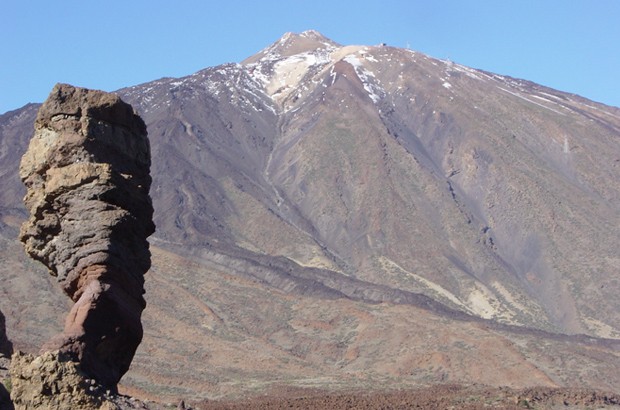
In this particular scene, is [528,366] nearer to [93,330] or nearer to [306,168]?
[93,330]

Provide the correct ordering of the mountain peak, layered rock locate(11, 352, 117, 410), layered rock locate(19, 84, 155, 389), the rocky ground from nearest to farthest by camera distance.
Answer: layered rock locate(11, 352, 117, 410), layered rock locate(19, 84, 155, 389), the rocky ground, the mountain peak

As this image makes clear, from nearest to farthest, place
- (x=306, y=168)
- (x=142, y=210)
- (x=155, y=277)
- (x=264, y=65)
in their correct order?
(x=142, y=210), (x=155, y=277), (x=306, y=168), (x=264, y=65)

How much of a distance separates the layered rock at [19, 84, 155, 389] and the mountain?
76.5ft

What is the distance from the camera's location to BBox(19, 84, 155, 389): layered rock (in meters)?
16.2

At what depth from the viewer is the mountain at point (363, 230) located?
56.4 m

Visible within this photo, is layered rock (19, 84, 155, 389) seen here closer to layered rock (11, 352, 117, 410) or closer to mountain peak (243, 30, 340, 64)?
layered rock (11, 352, 117, 410)

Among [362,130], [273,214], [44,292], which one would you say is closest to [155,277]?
[44,292]

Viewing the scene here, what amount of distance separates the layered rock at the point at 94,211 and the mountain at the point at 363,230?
76.5 ft

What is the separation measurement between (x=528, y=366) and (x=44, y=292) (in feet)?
81.7

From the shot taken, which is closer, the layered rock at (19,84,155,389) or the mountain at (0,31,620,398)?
the layered rock at (19,84,155,389)

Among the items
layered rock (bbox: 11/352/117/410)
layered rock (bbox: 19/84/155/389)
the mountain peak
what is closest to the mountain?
the mountain peak

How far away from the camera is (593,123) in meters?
137

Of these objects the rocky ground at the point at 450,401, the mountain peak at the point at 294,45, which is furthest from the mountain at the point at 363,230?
the rocky ground at the point at 450,401

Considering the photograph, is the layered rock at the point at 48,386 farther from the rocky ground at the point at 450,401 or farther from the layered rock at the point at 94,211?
the rocky ground at the point at 450,401
